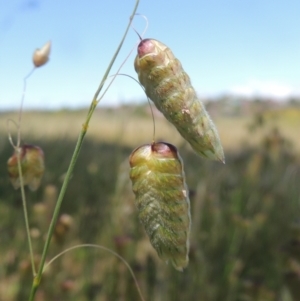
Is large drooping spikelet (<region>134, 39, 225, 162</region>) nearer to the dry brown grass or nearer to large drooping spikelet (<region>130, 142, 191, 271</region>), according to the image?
large drooping spikelet (<region>130, 142, 191, 271</region>)

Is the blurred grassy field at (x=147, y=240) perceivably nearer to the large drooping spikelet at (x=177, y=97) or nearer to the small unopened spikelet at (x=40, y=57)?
the small unopened spikelet at (x=40, y=57)

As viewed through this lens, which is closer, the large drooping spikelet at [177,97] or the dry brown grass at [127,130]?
the large drooping spikelet at [177,97]

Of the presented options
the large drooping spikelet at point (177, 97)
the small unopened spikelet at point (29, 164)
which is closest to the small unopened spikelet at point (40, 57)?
the small unopened spikelet at point (29, 164)

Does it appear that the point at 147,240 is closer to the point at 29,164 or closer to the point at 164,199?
the point at 29,164

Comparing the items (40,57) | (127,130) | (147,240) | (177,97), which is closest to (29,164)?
(40,57)

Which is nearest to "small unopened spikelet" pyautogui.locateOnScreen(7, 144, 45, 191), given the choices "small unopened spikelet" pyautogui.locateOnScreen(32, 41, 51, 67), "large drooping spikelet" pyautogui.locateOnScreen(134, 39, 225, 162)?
"small unopened spikelet" pyautogui.locateOnScreen(32, 41, 51, 67)

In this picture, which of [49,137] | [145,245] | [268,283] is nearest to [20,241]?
[145,245]
